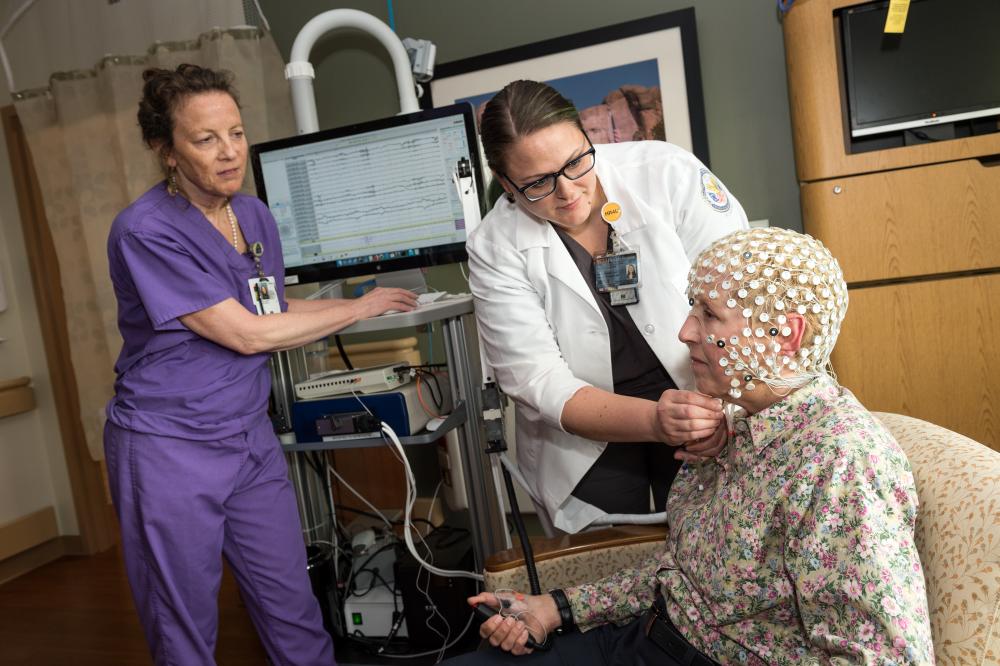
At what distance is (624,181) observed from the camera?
1.45 m

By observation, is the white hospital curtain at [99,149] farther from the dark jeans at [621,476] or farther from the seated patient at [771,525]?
the seated patient at [771,525]

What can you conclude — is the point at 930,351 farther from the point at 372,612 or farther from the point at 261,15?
the point at 261,15

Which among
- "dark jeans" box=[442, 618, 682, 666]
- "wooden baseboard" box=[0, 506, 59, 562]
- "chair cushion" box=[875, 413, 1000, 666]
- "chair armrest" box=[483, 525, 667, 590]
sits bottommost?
"wooden baseboard" box=[0, 506, 59, 562]

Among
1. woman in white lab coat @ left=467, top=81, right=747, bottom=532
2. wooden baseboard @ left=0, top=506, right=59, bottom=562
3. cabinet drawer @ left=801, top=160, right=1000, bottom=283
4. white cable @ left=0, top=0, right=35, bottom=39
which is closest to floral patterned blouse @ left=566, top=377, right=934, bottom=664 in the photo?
woman in white lab coat @ left=467, top=81, right=747, bottom=532

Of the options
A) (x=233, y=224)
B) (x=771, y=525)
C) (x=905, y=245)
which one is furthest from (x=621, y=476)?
(x=905, y=245)

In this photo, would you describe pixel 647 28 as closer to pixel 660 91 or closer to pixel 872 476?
pixel 660 91

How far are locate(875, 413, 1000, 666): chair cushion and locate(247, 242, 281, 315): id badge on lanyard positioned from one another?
142 cm

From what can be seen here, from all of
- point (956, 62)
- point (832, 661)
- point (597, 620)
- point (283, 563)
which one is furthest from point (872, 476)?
point (956, 62)

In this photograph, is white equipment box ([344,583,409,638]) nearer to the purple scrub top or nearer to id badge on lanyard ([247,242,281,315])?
the purple scrub top

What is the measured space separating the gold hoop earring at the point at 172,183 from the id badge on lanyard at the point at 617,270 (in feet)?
3.25

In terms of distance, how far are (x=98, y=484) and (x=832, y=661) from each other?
3627 mm

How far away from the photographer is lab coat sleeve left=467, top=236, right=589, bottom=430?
1.41m

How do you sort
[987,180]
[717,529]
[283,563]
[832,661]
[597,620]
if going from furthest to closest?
[987,180] → [283,563] → [597,620] → [717,529] → [832,661]

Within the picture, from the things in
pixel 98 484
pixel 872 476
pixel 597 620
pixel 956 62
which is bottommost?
pixel 98 484
